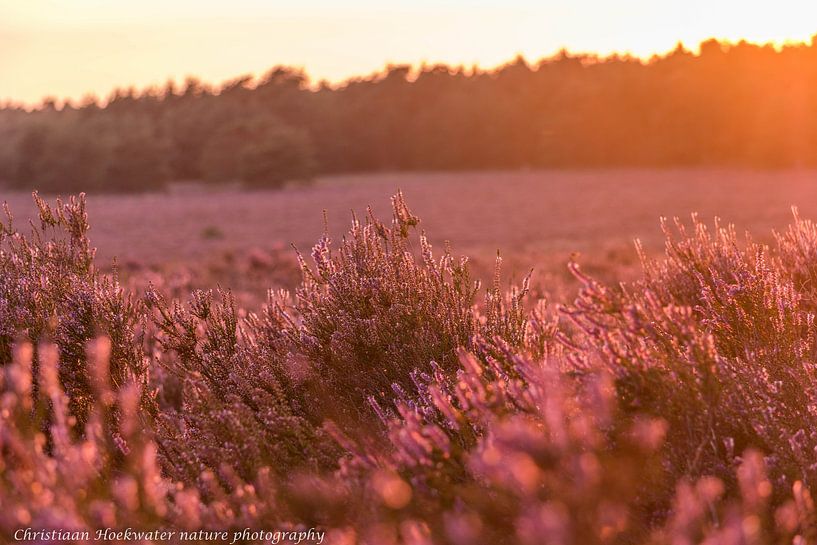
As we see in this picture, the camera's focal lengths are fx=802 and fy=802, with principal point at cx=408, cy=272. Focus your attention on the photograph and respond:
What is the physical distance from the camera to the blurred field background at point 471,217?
19047mm

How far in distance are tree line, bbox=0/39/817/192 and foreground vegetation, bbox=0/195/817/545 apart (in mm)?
53436

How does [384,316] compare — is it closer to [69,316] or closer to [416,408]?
[416,408]

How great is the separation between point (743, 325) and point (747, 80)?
5952 centimetres

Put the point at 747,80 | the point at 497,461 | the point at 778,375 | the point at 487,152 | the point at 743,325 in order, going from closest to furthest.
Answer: the point at 497,461 → the point at 778,375 → the point at 743,325 → the point at 747,80 → the point at 487,152

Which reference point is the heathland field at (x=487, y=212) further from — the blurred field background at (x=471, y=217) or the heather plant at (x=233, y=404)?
the heather plant at (x=233, y=404)

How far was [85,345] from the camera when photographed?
493 centimetres

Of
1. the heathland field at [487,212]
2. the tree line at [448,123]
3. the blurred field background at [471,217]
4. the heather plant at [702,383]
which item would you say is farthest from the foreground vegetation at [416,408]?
the tree line at [448,123]

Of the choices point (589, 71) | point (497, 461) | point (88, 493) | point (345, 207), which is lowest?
point (345, 207)

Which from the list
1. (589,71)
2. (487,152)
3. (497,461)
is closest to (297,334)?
(497,461)

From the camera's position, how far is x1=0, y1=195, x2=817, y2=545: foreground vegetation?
2420mm

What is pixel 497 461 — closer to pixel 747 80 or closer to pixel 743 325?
pixel 743 325

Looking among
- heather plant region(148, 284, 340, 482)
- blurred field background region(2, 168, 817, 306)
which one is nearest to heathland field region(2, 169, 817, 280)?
blurred field background region(2, 168, 817, 306)

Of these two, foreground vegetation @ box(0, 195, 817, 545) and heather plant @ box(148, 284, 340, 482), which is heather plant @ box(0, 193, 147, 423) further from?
heather plant @ box(148, 284, 340, 482)

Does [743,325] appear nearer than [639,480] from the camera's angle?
No
